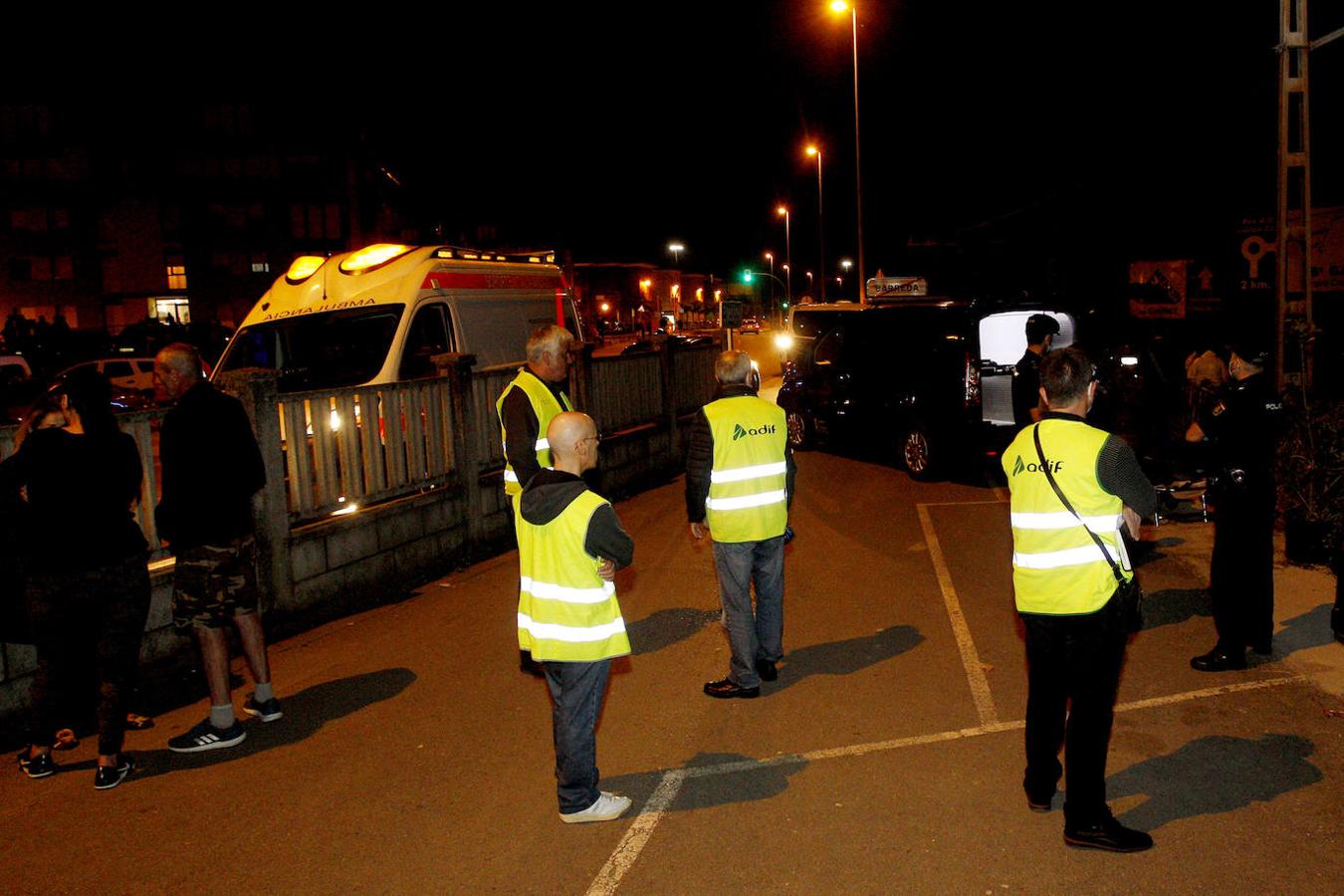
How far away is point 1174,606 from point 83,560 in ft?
22.8

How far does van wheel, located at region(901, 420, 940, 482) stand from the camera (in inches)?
511

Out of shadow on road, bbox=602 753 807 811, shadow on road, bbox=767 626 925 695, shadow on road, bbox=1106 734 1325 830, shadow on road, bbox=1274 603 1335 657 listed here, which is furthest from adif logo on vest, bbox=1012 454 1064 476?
shadow on road, bbox=1274 603 1335 657

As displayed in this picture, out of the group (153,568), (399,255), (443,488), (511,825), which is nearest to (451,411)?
(443,488)

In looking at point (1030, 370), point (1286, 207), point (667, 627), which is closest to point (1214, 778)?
point (667, 627)

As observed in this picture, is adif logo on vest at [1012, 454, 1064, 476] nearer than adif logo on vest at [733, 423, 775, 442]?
Yes

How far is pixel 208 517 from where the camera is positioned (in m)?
5.41

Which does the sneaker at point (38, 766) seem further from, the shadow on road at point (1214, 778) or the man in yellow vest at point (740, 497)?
the shadow on road at point (1214, 778)

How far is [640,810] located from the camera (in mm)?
4590

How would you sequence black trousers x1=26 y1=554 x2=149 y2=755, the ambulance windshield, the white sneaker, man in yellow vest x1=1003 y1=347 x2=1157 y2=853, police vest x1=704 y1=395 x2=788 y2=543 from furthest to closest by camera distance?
the ambulance windshield, police vest x1=704 y1=395 x2=788 y2=543, black trousers x1=26 y1=554 x2=149 y2=755, the white sneaker, man in yellow vest x1=1003 y1=347 x2=1157 y2=853

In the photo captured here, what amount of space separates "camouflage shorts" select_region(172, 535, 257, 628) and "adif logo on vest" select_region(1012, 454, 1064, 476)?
396 cm

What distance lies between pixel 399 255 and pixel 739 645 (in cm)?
720

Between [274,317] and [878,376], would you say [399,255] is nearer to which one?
[274,317]

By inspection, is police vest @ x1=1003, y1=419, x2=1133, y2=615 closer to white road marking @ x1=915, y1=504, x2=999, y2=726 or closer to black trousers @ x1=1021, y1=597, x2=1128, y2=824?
black trousers @ x1=1021, y1=597, x2=1128, y2=824

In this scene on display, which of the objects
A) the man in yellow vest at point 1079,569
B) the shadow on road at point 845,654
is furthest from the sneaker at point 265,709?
the man in yellow vest at point 1079,569
